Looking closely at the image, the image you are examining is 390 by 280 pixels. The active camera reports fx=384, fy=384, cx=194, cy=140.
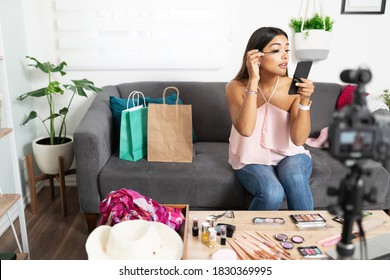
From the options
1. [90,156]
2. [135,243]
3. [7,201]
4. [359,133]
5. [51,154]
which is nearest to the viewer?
[359,133]

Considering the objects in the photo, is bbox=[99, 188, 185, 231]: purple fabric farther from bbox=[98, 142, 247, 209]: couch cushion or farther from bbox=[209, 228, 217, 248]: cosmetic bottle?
bbox=[98, 142, 247, 209]: couch cushion

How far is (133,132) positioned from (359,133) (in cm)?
168

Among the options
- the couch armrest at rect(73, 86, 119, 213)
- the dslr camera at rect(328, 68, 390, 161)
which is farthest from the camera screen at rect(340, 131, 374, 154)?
the couch armrest at rect(73, 86, 119, 213)

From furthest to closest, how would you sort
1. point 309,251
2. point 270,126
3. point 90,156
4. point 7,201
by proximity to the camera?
point 90,156, point 270,126, point 7,201, point 309,251

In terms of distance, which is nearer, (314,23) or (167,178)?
(167,178)

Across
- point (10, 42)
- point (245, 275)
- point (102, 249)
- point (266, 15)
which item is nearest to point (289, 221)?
point (245, 275)

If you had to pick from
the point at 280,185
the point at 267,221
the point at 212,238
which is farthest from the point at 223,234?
the point at 280,185

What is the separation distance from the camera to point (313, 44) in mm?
2459

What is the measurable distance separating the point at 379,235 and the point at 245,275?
0.57 meters

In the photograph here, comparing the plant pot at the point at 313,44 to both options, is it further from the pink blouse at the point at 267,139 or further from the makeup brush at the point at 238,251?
the makeup brush at the point at 238,251

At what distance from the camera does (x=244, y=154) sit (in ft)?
5.91

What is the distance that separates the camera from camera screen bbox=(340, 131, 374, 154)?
1.58ft

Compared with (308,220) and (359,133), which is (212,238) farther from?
(359,133)

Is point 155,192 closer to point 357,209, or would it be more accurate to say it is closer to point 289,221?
point 289,221
